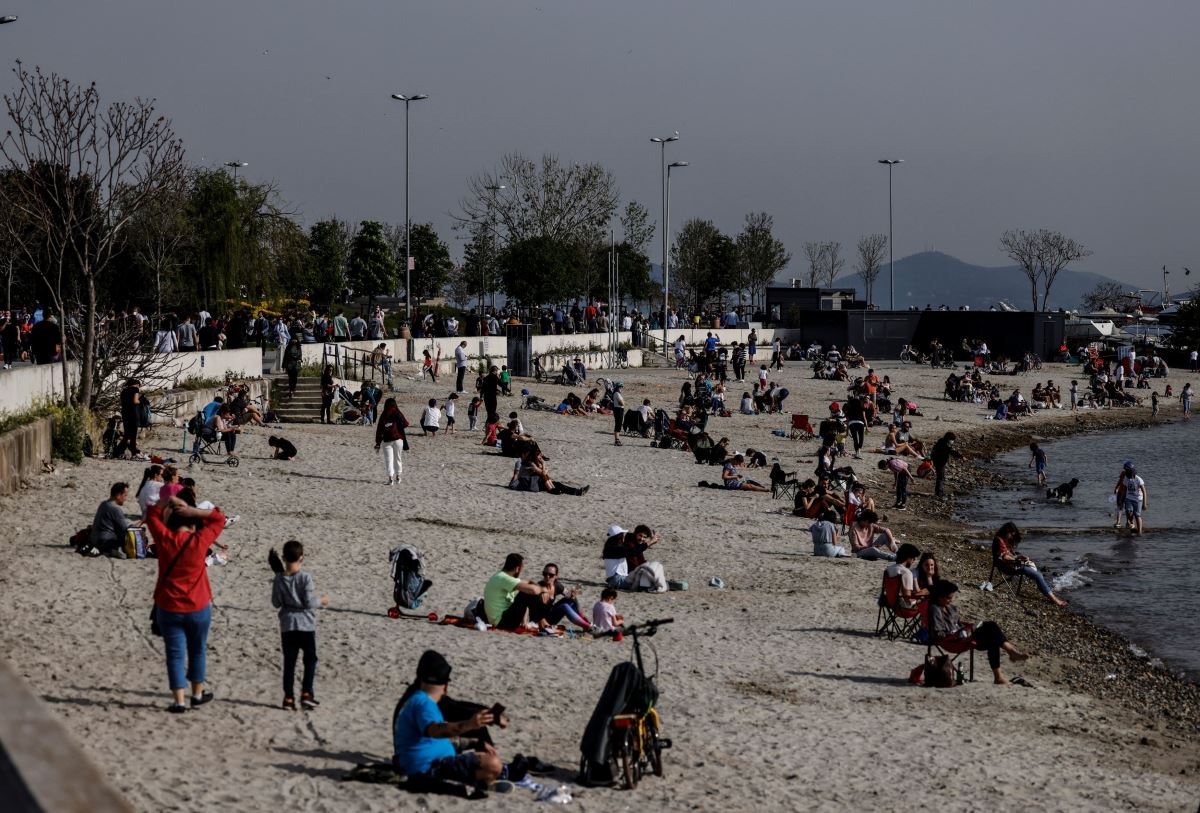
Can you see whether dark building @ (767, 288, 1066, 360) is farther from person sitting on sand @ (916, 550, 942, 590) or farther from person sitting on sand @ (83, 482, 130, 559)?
person sitting on sand @ (83, 482, 130, 559)

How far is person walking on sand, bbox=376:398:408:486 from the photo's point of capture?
21969 mm

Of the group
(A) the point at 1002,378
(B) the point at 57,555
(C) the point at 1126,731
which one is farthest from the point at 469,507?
(A) the point at 1002,378

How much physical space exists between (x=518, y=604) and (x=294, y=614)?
13.4 feet

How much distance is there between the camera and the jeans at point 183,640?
9.24m

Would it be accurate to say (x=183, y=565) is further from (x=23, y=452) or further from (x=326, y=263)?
(x=326, y=263)

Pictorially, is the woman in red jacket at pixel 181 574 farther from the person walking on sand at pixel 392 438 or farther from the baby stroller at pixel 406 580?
the person walking on sand at pixel 392 438

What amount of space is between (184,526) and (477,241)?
71.3 meters

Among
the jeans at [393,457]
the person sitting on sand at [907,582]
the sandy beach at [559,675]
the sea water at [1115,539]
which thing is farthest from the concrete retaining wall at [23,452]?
the sea water at [1115,539]

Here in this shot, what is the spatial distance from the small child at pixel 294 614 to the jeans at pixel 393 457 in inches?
485

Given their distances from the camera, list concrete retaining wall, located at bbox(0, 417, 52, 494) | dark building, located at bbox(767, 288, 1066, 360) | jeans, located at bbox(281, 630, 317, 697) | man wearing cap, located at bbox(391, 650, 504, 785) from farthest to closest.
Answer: dark building, located at bbox(767, 288, 1066, 360) < concrete retaining wall, located at bbox(0, 417, 52, 494) < jeans, located at bbox(281, 630, 317, 697) < man wearing cap, located at bbox(391, 650, 504, 785)

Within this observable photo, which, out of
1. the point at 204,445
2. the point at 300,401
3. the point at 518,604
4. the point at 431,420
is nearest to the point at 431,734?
the point at 518,604

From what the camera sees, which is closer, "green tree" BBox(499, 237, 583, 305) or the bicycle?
the bicycle

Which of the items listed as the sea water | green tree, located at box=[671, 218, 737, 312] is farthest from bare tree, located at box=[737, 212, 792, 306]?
the sea water

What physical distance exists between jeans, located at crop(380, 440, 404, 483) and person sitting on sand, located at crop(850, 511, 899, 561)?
24.9 feet
